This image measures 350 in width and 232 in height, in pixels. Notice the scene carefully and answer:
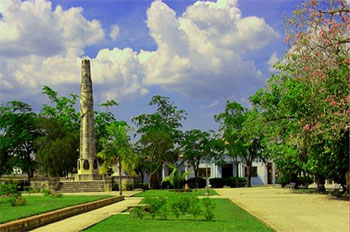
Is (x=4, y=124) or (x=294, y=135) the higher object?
(x=4, y=124)

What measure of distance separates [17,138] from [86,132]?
31.7 feet

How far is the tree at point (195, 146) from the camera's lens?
53.6m

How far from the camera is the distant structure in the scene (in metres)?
42.9

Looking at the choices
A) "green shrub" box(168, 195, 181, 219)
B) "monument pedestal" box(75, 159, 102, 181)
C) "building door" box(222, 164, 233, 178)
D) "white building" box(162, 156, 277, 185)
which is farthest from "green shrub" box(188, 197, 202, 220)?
"building door" box(222, 164, 233, 178)

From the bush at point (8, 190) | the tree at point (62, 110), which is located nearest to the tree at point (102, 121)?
the tree at point (62, 110)

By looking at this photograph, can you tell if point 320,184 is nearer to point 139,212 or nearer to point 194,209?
point 194,209

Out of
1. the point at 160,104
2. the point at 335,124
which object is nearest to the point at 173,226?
the point at 335,124

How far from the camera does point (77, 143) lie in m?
48.2

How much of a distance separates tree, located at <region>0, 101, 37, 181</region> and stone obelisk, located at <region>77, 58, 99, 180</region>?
8.48m

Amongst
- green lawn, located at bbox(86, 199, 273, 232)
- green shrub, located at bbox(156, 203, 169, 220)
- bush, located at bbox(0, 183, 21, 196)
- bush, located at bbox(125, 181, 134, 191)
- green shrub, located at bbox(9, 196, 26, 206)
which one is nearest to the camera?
green lawn, located at bbox(86, 199, 273, 232)

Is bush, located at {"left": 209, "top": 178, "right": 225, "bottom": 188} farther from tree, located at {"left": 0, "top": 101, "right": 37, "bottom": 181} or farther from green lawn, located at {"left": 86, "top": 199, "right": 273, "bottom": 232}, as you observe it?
green lawn, located at {"left": 86, "top": 199, "right": 273, "bottom": 232}

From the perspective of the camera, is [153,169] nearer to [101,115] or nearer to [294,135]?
[101,115]

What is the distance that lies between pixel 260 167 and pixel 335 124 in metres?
45.3

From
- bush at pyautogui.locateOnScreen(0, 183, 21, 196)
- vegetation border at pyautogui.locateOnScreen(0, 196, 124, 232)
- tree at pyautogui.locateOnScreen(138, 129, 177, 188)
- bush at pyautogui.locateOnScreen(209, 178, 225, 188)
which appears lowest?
bush at pyautogui.locateOnScreen(209, 178, 225, 188)
